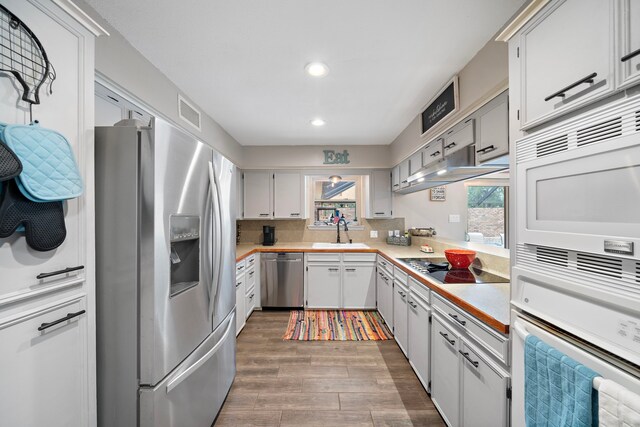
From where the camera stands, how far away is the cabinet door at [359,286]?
3389mm

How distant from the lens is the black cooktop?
1722 mm

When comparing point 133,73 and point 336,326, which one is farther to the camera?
point 336,326

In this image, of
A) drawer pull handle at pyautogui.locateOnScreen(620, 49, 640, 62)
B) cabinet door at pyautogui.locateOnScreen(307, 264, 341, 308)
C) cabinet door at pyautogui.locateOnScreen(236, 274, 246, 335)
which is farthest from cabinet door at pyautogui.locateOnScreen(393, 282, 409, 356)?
drawer pull handle at pyautogui.locateOnScreen(620, 49, 640, 62)

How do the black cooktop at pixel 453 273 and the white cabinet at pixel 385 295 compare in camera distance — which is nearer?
the black cooktop at pixel 453 273


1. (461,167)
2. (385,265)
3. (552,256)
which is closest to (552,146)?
(552,256)

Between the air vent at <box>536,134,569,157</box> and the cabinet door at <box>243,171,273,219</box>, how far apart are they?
3.42 m

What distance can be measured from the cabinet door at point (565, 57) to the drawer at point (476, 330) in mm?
943

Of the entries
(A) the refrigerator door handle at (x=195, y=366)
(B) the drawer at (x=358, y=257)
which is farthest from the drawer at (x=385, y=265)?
(A) the refrigerator door handle at (x=195, y=366)

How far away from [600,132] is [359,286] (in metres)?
3.01

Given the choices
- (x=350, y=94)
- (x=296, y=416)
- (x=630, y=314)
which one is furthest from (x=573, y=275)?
(x=350, y=94)

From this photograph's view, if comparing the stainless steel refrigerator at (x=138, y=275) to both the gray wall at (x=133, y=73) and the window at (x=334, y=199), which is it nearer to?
the gray wall at (x=133, y=73)

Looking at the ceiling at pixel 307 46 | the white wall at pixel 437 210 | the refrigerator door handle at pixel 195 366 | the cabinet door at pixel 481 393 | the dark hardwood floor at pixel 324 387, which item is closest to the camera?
the cabinet door at pixel 481 393

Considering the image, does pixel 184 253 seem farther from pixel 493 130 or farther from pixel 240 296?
pixel 493 130

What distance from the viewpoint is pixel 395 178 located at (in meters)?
3.66
